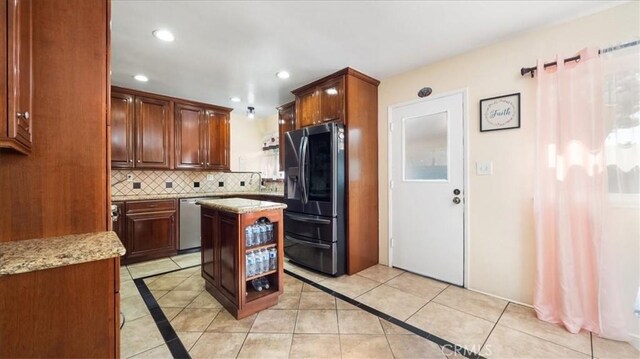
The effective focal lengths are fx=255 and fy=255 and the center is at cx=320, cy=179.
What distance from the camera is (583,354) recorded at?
1582 millimetres

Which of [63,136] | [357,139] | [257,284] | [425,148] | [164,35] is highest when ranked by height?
[164,35]

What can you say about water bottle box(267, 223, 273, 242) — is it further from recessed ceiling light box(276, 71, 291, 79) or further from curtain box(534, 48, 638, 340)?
curtain box(534, 48, 638, 340)

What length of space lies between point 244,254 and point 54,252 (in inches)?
45.2

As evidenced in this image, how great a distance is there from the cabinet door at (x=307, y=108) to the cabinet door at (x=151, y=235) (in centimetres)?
222

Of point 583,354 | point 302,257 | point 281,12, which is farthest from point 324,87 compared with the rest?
point 583,354

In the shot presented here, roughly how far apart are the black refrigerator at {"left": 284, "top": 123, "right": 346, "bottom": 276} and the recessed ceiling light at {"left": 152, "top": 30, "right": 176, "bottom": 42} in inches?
60.2

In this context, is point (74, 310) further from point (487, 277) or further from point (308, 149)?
point (487, 277)

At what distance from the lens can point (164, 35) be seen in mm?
2152

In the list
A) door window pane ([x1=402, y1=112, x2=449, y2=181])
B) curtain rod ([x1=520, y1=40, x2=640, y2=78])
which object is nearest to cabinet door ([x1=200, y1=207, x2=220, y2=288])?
door window pane ([x1=402, y1=112, x2=449, y2=181])

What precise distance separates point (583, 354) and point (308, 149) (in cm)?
271

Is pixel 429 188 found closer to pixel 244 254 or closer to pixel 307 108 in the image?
pixel 307 108

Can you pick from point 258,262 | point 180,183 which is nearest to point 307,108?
point 258,262

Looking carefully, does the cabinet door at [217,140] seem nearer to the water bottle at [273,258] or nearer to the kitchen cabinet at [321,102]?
the kitchen cabinet at [321,102]

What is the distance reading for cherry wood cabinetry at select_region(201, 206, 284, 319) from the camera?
1979mm
